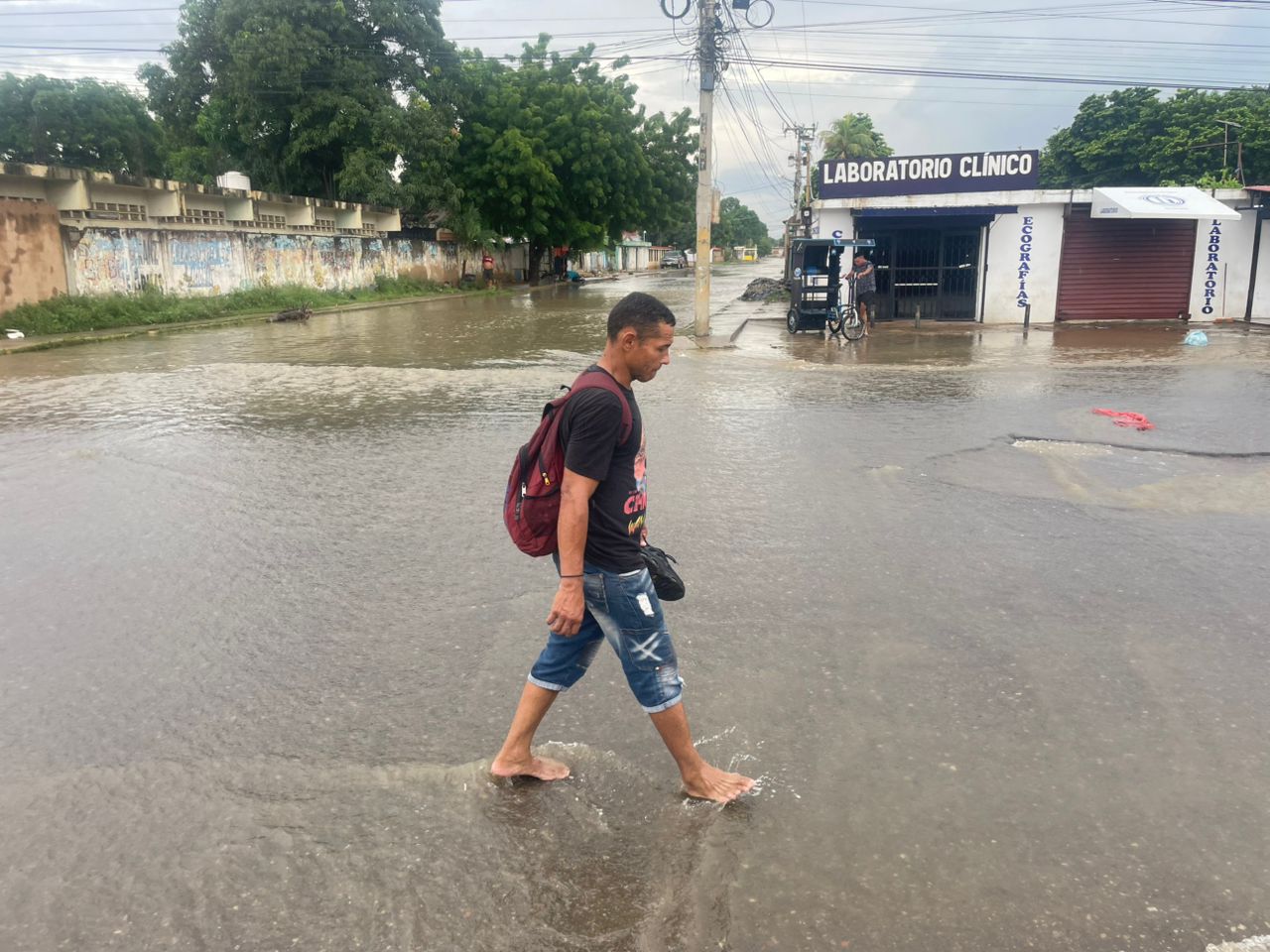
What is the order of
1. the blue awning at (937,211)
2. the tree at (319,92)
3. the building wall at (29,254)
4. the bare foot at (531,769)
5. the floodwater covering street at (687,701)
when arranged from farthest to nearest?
1. the tree at (319,92)
2. the blue awning at (937,211)
3. the building wall at (29,254)
4. the bare foot at (531,769)
5. the floodwater covering street at (687,701)

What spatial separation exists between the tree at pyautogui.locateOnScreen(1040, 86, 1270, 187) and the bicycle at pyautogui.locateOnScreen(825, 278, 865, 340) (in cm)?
3194

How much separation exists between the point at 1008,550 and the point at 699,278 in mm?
14363

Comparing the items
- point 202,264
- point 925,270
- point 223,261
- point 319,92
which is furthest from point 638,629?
point 319,92

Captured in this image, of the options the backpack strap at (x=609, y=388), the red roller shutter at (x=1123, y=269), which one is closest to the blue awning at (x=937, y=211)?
the red roller shutter at (x=1123, y=269)

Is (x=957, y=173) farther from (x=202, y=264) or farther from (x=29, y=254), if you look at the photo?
(x=29, y=254)

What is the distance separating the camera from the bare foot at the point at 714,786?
10.2 ft

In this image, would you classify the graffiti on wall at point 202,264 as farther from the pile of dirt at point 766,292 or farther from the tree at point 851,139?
the tree at point 851,139

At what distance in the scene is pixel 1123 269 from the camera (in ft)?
72.9

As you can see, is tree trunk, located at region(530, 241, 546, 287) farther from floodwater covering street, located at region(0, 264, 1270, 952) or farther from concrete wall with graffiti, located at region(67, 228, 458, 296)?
floodwater covering street, located at region(0, 264, 1270, 952)

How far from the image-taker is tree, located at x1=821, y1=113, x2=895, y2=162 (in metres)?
60.8

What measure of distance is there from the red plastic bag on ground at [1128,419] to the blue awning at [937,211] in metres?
12.1

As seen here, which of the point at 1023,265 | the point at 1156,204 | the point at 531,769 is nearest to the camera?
the point at 531,769

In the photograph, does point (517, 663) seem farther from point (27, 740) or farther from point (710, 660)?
point (27, 740)

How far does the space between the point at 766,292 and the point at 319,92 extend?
18.1 metres
